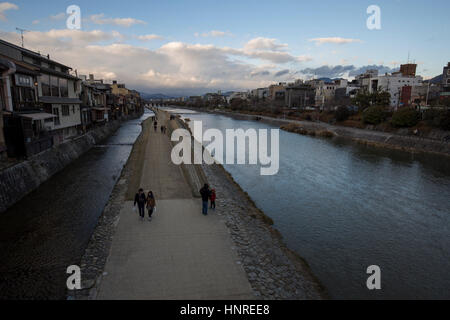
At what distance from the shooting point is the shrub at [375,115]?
139ft

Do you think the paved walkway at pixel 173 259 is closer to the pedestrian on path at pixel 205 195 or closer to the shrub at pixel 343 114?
the pedestrian on path at pixel 205 195

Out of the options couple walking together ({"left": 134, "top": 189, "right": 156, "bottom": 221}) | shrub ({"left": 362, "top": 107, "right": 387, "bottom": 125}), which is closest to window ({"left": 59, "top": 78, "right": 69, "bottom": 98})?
couple walking together ({"left": 134, "top": 189, "right": 156, "bottom": 221})

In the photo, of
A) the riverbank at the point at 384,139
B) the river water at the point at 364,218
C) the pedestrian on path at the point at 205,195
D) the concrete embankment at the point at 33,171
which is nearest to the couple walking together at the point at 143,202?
the pedestrian on path at the point at 205,195

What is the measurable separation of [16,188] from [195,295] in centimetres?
1185

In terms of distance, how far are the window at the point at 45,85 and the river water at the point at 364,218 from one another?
645 inches

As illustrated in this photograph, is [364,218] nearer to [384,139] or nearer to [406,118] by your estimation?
[384,139]

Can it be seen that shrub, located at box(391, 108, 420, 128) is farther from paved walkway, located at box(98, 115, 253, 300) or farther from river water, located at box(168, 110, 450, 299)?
paved walkway, located at box(98, 115, 253, 300)

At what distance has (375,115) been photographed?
4275cm

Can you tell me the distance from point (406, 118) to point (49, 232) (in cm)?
4161

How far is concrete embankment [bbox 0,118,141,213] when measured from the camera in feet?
40.0

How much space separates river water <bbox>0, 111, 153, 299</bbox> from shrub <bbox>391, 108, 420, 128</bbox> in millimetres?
37408

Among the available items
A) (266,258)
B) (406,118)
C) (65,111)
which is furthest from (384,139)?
(65,111)

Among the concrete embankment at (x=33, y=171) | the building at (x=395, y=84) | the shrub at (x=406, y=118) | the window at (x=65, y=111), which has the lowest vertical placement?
the concrete embankment at (x=33, y=171)

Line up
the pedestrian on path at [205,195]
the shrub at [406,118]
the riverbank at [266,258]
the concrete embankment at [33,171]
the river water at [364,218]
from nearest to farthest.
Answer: the riverbank at [266,258] < the river water at [364,218] < the pedestrian on path at [205,195] < the concrete embankment at [33,171] < the shrub at [406,118]
